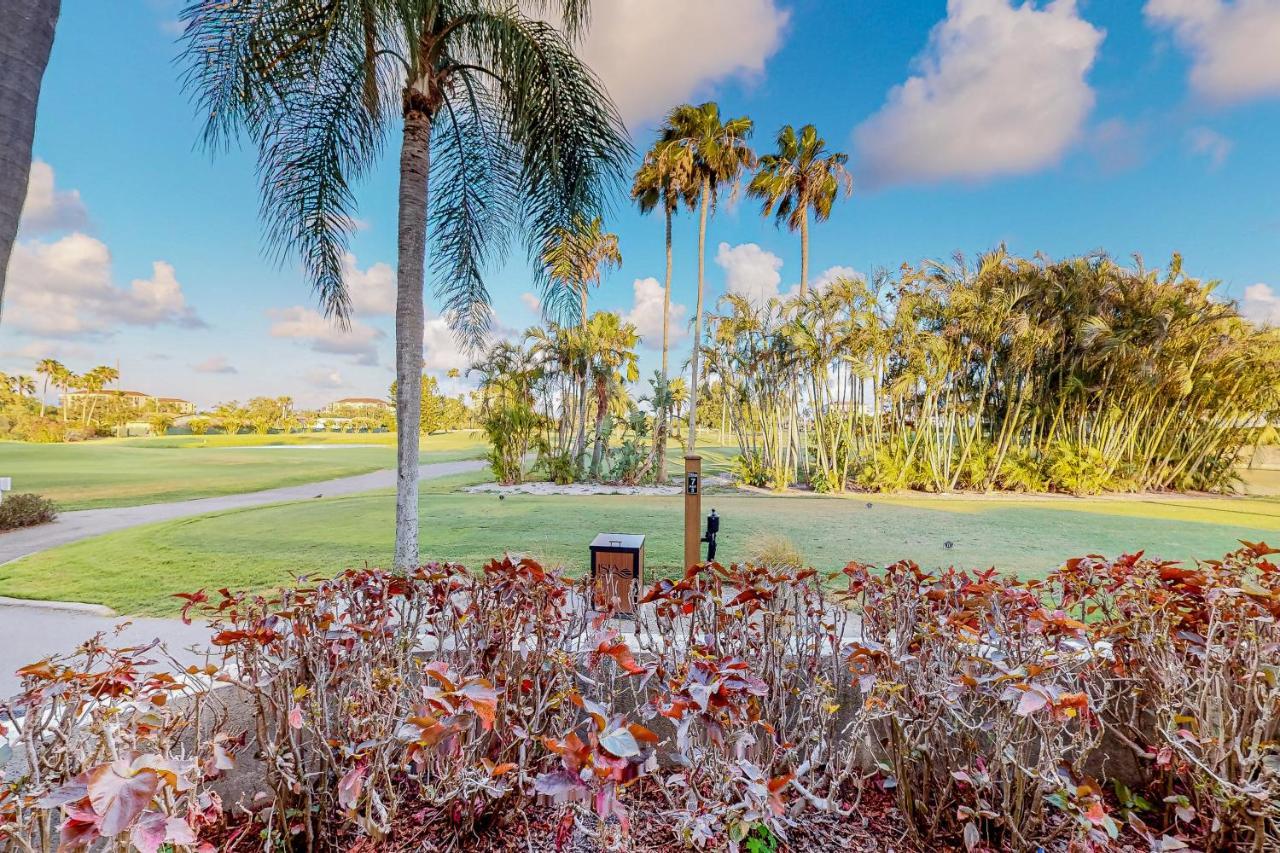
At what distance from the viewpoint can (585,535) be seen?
5406mm

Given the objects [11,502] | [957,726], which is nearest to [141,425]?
[11,502]

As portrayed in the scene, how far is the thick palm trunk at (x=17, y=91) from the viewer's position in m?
1.22

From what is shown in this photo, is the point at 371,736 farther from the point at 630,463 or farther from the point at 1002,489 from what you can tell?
the point at 1002,489

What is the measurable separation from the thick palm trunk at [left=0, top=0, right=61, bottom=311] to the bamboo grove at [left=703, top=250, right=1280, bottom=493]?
8.70 m

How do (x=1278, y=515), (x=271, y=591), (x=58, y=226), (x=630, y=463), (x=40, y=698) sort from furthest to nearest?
(x=630, y=463) → (x=1278, y=515) → (x=58, y=226) → (x=271, y=591) → (x=40, y=698)

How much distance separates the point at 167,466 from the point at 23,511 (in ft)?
26.6

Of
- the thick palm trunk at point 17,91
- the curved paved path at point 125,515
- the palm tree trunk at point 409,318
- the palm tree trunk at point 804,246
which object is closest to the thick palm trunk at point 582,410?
the curved paved path at point 125,515

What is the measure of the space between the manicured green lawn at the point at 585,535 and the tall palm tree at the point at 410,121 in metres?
1.93

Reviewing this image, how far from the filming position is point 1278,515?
6.67 m

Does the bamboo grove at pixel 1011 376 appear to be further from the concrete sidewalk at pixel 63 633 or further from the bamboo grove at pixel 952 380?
the concrete sidewalk at pixel 63 633

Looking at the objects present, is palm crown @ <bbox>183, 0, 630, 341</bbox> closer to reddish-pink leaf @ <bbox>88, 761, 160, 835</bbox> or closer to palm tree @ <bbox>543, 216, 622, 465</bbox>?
palm tree @ <bbox>543, 216, 622, 465</bbox>

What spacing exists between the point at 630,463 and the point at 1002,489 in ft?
23.1

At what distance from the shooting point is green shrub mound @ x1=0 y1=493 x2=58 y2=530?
5606 mm

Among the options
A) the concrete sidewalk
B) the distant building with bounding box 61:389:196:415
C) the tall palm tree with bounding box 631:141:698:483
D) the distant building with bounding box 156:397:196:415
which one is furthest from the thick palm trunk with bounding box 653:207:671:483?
the distant building with bounding box 156:397:196:415
